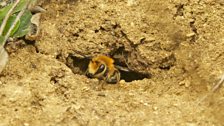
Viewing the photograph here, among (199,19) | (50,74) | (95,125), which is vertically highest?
(199,19)

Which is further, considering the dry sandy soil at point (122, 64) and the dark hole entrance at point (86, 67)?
the dark hole entrance at point (86, 67)

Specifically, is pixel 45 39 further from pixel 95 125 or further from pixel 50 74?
pixel 95 125

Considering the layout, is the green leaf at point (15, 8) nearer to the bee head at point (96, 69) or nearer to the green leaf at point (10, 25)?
the green leaf at point (10, 25)

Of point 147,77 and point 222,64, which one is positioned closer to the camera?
point 222,64

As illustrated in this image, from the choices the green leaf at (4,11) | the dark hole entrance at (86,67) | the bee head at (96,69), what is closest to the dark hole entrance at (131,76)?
the dark hole entrance at (86,67)

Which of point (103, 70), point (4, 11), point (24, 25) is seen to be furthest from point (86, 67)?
point (4, 11)

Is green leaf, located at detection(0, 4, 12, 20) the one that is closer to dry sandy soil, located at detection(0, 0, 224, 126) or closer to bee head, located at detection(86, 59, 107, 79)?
dry sandy soil, located at detection(0, 0, 224, 126)

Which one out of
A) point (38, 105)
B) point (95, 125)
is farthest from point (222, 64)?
point (38, 105)
